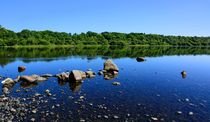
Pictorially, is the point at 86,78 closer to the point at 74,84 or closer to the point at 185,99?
the point at 74,84

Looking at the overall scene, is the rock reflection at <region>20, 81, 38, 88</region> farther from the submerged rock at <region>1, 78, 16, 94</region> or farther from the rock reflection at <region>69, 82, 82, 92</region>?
the rock reflection at <region>69, 82, 82, 92</region>

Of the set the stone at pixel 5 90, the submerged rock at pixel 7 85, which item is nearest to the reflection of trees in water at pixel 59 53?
the submerged rock at pixel 7 85

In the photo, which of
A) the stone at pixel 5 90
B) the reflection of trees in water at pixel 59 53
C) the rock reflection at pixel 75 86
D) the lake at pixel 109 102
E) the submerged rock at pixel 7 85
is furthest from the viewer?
the reflection of trees in water at pixel 59 53

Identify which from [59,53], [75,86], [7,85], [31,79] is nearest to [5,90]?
[7,85]

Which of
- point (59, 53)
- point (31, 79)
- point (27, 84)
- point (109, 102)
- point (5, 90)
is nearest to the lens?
point (109, 102)

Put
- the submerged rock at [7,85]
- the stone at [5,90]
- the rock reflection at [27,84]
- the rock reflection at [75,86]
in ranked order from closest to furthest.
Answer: the stone at [5,90], the submerged rock at [7,85], the rock reflection at [75,86], the rock reflection at [27,84]

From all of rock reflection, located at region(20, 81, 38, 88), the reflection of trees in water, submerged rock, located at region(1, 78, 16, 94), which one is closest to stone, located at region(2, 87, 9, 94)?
submerged rock, located at region(1, 78, 16, 94)

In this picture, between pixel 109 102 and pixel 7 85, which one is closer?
pixel 109 102

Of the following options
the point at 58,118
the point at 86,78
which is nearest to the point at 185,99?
the point at 58,118

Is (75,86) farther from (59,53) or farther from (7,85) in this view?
(59,53)

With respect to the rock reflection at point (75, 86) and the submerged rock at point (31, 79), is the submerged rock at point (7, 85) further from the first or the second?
the rock reflection at point (75, 86)

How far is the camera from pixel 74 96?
27.4 meters

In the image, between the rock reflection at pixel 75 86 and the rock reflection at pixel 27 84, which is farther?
the rock reflection at pixel 27 84

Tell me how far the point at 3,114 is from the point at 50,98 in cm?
632
